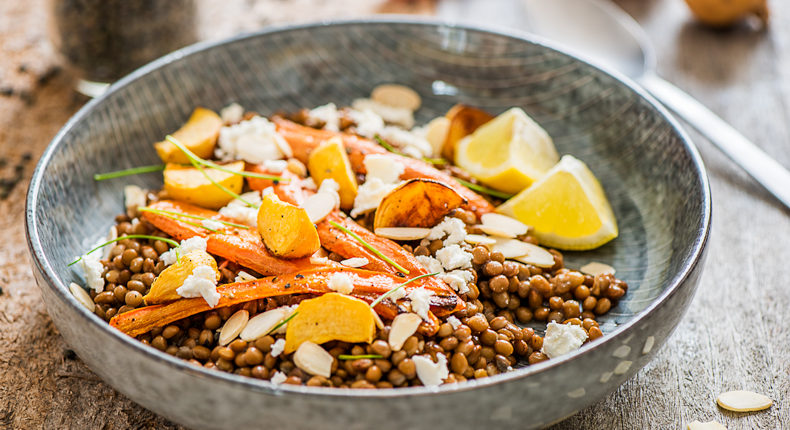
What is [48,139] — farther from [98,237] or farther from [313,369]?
[313,369]

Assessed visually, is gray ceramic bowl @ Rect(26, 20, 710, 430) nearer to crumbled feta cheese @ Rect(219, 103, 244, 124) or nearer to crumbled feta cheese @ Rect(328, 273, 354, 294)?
crumbled feta cheese @ Rect(219, 103, 244, 124)

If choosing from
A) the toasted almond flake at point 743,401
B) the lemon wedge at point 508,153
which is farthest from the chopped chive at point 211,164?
the toasted almond flake at point 743,401

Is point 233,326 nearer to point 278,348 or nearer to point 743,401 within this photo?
point 278,348

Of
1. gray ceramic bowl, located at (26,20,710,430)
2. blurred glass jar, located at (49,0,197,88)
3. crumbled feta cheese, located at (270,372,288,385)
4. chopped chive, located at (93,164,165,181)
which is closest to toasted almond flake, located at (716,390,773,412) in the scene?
gray ceramic bowl, located at (26,20,710,430)

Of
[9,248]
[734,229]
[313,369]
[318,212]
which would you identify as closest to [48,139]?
[9,248]

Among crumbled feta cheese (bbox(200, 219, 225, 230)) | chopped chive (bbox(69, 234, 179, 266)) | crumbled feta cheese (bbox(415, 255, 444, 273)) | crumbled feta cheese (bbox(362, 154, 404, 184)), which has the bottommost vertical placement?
chopped chive (bbox(69, 234, 179, 266))

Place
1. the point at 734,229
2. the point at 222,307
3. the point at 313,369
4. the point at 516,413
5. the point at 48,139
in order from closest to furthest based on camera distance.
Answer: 1. the point at 516,413
2. the point at 313,369
3. the point at 222,307
4. the point at 734,229
5. the point at 48,139
